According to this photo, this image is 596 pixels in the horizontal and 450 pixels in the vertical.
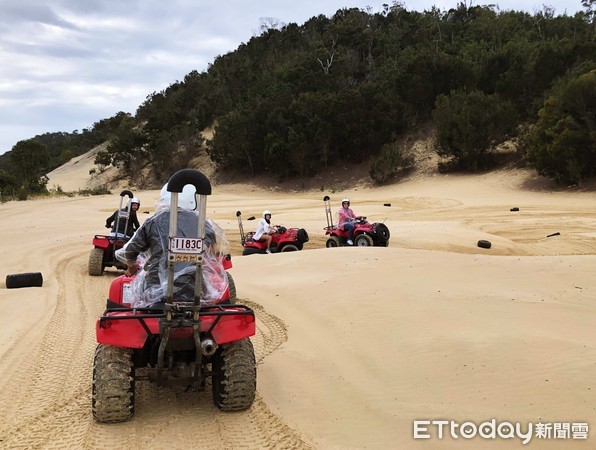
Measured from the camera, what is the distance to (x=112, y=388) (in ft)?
13.1

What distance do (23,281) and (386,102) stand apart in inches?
1356

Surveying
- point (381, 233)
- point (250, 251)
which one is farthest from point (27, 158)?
point (381, 233)

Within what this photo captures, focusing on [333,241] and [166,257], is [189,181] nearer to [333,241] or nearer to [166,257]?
[166,257]

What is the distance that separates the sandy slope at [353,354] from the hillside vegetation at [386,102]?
70.3 ft

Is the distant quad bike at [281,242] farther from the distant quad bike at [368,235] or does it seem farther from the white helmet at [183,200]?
the white helmet at [183,200]

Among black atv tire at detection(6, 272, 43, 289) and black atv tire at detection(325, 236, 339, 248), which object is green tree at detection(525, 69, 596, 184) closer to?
black atv tire at detection(325, 236, 339, 248)

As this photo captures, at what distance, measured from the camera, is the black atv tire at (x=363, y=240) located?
14.0 m

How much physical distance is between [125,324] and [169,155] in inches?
1875

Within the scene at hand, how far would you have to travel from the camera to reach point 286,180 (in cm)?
4259

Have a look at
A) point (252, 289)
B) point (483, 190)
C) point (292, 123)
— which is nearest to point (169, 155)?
point (292, 123)

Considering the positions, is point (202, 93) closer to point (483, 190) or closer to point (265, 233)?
point (483, 190)

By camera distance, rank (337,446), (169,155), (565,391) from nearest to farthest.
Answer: (337,446) → (565,391) → (169,155)

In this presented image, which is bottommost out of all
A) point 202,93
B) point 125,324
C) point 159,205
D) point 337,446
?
point 337,446

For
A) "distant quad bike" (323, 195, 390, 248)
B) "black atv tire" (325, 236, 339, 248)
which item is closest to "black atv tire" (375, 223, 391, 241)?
"distant quad bike" (323, 195, 390, 248)
